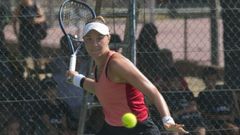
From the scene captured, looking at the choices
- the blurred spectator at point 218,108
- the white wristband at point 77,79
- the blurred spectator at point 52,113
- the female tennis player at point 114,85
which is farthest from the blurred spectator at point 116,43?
the female tennis player at point 114,85

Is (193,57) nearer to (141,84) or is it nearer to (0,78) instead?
(0,78)

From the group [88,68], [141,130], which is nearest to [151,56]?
[88,68]

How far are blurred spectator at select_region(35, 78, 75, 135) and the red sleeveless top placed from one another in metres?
2.15

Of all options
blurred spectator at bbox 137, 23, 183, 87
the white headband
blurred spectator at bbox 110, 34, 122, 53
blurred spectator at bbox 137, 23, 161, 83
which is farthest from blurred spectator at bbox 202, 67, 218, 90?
the white headband

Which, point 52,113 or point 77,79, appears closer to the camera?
point 77,79

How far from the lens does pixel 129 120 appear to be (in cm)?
412

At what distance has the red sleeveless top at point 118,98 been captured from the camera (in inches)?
168

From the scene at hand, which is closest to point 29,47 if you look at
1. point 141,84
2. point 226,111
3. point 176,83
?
point 176,83

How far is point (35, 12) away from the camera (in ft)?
21.7

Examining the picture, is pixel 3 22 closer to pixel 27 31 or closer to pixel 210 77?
pixel 27 31

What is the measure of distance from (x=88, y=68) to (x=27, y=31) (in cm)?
71

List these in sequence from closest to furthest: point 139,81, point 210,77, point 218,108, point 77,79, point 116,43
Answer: point 139,81, point 77,79, point 116,43, point 218,108, point 210,77

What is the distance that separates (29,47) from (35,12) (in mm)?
389

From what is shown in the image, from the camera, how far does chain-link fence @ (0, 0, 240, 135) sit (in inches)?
251
